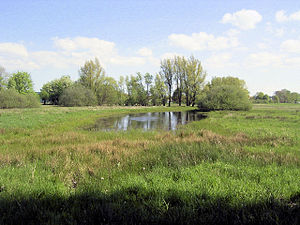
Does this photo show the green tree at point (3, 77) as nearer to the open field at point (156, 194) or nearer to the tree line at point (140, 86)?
the tree line at point (140, 86)

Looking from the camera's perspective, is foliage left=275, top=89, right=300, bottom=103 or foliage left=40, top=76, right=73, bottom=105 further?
foliage left=275, top=89, right=300, bottom=103

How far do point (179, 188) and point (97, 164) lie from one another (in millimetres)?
3189

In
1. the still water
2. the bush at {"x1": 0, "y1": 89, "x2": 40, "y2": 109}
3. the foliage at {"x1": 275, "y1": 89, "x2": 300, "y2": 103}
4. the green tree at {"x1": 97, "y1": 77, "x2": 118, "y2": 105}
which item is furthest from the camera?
the foliage at {"x1": 275, "y1": 89, "x2": 300, "y2": 103}

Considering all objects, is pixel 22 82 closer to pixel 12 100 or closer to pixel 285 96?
pixel 12 100

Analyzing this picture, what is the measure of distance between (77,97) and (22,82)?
27.9 metres

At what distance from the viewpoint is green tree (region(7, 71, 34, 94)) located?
193 ft

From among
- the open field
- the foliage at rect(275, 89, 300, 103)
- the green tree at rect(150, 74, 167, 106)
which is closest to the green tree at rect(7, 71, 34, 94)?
the green tree at rect(150, 74, 167, 106)

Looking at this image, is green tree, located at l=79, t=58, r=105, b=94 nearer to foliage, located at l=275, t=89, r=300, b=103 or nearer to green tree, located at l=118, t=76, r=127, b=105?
green tree, located at l=118, t=76, r=127, b=105

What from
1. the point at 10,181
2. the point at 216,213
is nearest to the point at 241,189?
the point at 216,213

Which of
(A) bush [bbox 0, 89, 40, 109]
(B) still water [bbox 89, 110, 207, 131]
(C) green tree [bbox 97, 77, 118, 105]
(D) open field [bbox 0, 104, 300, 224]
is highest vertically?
(C) green tree [bbox 97, 77, 118, 105]

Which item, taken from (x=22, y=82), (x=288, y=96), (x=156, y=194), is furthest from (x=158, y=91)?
(x=288, y=96)

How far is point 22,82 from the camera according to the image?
6109cm

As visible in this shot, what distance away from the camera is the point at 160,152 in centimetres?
711

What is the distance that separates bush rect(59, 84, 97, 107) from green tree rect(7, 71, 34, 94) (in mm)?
19791
